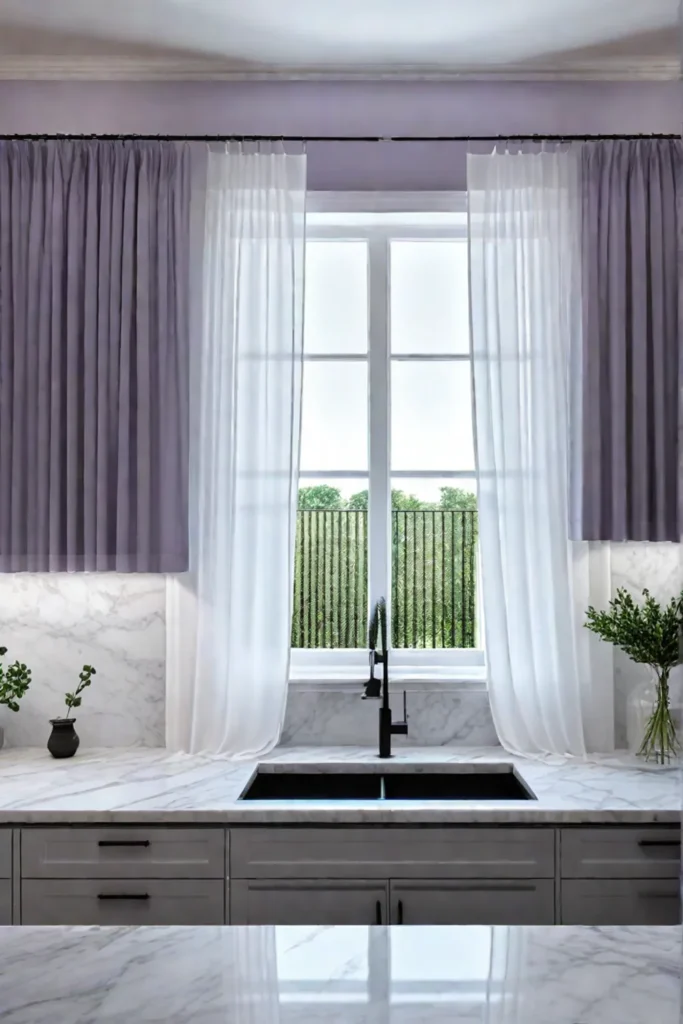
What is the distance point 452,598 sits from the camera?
2.95 metres

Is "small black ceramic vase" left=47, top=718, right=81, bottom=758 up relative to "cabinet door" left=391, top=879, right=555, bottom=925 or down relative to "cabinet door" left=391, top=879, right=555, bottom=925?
up

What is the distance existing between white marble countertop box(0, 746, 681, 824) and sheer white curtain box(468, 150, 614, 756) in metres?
0.16

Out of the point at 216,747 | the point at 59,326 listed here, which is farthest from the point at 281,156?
the point at 216,747

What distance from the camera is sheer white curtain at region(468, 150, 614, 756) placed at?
8.64 feet

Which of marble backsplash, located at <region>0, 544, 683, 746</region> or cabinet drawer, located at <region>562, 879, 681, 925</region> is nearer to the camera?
cabinet drawer, located at <region>562, 879, 681, 925</region>

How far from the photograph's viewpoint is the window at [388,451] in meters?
2.92

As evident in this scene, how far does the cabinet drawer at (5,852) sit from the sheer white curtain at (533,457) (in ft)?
4.51

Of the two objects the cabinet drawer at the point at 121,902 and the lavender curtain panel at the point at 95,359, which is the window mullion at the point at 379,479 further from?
the cabinet drawer at the point at 121,902

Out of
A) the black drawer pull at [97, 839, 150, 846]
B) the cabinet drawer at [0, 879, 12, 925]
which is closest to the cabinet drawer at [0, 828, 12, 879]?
the cabinet drawer at [0, 879, 12, 925]

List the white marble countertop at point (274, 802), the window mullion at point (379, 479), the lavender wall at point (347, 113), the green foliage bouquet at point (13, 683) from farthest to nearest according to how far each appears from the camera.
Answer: the window mullion at point (379, 479)
the lavender wall at point (347, 113)
the green foliage bouquet at point (13, 683)
the white marble countertop at point (274, 802)

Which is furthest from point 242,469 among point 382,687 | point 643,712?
point 643,712

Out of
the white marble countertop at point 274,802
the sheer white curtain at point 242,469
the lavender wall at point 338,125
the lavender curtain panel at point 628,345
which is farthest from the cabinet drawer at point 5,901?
the lavender curtain panel at point 628,345

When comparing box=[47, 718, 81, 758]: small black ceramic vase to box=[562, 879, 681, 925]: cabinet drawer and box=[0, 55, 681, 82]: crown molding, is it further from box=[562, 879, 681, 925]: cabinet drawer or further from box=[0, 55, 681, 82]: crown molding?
box=[0, 55, 681, 82]: crown molding

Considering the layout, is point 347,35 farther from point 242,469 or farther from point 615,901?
point 615,901
